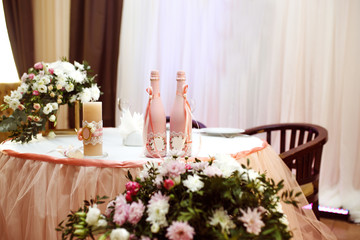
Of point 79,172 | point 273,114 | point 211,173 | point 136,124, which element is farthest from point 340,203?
point 211,173

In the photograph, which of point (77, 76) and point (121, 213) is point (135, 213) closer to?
point (121, 213)

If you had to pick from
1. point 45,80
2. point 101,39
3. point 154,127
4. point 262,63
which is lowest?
point 154,127

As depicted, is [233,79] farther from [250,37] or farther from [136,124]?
[136,124]

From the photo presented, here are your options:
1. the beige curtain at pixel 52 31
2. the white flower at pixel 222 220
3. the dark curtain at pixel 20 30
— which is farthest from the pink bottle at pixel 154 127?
the dark curtain at pixel 20 30

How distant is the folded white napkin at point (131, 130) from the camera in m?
1.62

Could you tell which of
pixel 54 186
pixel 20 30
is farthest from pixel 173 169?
pixel 20 30

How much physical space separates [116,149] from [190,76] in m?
1.84

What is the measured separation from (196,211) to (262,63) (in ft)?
8.40

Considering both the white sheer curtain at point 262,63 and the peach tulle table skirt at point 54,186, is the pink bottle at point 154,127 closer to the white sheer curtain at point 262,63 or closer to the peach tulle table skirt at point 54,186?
the peach tulle table skirt at point 54,186

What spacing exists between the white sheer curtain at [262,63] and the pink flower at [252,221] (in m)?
2.45

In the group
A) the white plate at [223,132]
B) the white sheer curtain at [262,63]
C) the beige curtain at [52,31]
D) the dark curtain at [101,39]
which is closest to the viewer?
the white plate at [223,132]

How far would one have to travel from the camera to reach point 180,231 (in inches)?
24.8

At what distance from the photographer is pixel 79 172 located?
1.29 m

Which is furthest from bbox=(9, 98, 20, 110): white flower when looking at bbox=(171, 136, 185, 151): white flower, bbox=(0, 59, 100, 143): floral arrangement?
bbox=(171, 136, 185, 151): white flower
